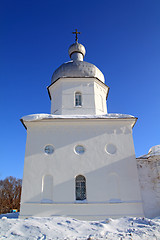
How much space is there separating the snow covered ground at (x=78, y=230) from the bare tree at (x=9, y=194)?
28.8 m

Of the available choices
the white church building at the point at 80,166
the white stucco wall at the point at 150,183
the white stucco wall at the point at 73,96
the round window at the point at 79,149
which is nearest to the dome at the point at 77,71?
the white stucco wall at the point at 73,96

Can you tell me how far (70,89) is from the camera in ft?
43.6

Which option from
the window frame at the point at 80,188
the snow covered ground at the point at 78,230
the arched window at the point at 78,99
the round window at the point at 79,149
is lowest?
the snow covered ground at the point at 78,230

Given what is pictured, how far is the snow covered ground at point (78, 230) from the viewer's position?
17.6ft

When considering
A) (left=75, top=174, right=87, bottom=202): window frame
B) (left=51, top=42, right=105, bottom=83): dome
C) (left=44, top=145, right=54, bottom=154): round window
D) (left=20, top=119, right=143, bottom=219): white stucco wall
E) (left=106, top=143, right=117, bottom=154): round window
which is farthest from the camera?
(left=51, top=42, right=105, bottom=83): dome

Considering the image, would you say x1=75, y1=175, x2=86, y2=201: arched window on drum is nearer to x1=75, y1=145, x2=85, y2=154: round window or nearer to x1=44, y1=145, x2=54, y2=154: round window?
x1=75, y1=145, x2=85, y2=154: round window

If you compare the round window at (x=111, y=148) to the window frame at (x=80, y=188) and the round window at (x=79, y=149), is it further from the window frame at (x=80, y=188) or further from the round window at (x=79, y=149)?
the window frame at (x=80, y=188)

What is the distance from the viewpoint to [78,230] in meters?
5.96

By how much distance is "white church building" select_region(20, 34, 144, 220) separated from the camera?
9844 mm

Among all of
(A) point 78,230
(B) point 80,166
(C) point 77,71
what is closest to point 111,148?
(B) point 80,166

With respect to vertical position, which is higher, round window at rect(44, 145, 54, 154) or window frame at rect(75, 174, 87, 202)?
round window at rect(44, 145, 54, 154)

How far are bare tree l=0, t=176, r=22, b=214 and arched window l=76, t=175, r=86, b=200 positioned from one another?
25815 mm

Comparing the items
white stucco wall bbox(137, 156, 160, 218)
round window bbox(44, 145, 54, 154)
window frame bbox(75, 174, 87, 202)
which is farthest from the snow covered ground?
round window bbox(44, 145, 54, 154)

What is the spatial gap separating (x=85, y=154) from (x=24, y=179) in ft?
11.3
